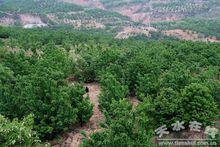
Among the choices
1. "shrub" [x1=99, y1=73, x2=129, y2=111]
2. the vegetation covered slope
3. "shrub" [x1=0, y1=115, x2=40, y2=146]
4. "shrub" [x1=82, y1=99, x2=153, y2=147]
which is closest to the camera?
"shrub" [x1=0, y1=115, x2=40, y2=146]

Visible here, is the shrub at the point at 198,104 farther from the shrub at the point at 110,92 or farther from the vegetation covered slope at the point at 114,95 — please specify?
the shrub at the point at 110,92

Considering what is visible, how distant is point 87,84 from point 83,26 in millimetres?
82329

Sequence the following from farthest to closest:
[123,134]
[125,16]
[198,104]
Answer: [125,16] < [198,104] < [123,134]

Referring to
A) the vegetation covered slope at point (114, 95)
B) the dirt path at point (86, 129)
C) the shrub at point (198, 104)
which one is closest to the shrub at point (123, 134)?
the vegetation covered slope at point (114, 95)

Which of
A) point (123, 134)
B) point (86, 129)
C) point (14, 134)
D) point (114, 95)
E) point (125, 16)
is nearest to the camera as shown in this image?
point (14, 134)

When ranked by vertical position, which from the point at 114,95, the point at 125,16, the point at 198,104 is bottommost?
the point at 125,16

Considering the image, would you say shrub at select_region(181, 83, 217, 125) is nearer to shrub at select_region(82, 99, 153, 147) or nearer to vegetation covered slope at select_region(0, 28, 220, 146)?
vegetation covered slope at select_region(0, 28, 220, 146)

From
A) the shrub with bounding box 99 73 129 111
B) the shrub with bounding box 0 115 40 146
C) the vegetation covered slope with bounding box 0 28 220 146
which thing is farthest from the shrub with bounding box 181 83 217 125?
the shrub with bounding box 0 115 40 146

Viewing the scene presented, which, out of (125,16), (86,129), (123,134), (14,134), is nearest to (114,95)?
(86,129)

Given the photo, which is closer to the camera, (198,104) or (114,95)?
(198,104)

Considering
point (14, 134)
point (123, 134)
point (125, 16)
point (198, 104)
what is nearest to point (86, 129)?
point (198, 104)

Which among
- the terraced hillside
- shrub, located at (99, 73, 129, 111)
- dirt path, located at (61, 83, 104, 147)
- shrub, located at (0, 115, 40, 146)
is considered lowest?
the terraced hillside

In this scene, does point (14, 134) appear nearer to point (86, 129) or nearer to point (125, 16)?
point (86, 129)

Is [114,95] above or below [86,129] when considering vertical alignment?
above
